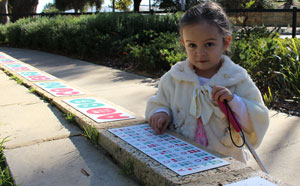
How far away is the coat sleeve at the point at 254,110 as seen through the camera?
7.20ft

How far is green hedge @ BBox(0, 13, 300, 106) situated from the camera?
16.3 feet

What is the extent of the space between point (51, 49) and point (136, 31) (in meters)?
3.64

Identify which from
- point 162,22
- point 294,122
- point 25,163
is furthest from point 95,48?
point 25,163

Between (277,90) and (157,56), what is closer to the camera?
(277,90)

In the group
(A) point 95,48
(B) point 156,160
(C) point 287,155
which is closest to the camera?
(B) point 156,160

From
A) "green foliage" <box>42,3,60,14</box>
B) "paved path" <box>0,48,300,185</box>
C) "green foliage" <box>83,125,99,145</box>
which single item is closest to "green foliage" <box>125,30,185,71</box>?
"paved path" <box>0,48,300,185</box>

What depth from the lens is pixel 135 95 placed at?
16.5 ft

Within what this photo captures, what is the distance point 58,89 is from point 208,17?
3.06 meters

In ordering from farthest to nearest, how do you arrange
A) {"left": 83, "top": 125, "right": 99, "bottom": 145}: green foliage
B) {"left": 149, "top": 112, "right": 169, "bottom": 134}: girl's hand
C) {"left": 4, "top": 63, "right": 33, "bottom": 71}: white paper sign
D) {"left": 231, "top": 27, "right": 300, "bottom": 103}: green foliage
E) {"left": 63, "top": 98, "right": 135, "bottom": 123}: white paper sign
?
{"left": 4, "top": 63, "right": 33, "bottom": 71}: white paper sign < {"left": 231, "top": 27, "right": 300, "bottom": 103}: green foliage < {"left": 63, "top": 98, "right": 135, "bottom": 123}: white paper sign < {"left": 83, "top": 125, "right": 99, "bottom": 145}: green foliage < {"left": 149, "top": 112, "right": 169, "bottom": 134}: girl's hand

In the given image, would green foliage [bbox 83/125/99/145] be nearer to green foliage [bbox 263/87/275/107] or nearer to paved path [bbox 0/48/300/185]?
paved path [bbox 0/48/300/185]

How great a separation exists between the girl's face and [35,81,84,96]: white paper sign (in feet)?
8.10

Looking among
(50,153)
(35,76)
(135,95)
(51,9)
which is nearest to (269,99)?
(135,95)

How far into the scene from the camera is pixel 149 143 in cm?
233

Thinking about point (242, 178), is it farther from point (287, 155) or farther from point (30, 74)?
point (30, 74)
